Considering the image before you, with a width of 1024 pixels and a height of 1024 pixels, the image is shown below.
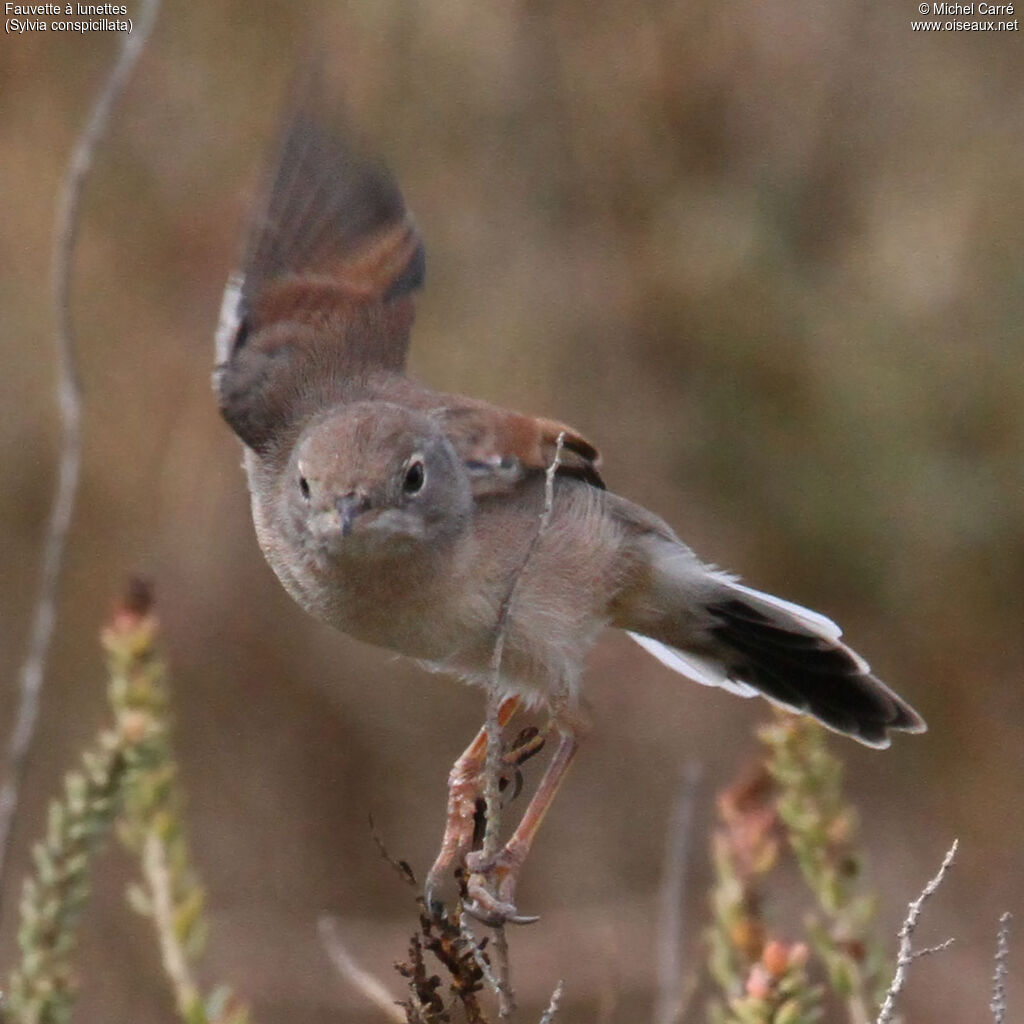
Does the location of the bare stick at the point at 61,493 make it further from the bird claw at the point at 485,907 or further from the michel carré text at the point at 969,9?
the michel carré text at the point at 969,9

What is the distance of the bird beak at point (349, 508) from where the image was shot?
3.79 meters

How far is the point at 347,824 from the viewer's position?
873 centimetres

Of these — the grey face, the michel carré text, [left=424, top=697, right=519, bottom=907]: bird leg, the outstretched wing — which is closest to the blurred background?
the michel carré text

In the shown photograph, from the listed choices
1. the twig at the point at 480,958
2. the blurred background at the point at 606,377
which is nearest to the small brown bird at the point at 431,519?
the twig at the point at 480,958

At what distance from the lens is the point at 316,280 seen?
4887 mm

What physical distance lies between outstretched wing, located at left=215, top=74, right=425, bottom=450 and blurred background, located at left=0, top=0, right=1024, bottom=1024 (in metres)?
2.54

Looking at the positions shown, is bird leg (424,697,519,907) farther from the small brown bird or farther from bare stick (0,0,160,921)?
bare stick (0,0,160,921)

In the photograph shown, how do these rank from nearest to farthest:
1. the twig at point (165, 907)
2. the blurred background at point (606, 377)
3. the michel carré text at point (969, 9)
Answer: the twig at point (165, 907) → the blurred background at point (606, 377) → the michel carré text at point (969, 9)

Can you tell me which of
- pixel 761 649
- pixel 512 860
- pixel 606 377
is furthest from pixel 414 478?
pixel 606 377

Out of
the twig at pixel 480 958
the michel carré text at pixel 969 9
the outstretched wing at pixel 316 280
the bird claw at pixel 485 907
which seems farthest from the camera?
the michel carré text at pixel 969 9

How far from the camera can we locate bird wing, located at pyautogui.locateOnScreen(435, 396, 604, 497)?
4320 millimetres

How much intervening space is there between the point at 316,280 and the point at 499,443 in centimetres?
93

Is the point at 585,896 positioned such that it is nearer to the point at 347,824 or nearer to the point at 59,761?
the point at 347,824

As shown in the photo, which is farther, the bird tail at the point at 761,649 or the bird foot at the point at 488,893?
the bird tail at the point at 761,649
